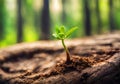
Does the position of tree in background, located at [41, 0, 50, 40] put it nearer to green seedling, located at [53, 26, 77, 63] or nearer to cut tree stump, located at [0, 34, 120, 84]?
cut tree stump, located at [0, 34, 120, 84]

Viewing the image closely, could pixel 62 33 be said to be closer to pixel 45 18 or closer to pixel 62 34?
pixel 62 34

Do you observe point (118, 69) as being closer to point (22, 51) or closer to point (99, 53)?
point (99, 53)

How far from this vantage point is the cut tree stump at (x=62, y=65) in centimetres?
341

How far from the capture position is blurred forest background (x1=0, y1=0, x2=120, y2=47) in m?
13.8

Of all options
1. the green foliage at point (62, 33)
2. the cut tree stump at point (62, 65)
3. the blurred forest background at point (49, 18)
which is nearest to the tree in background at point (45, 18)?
the blurred forest background at point (49, 18)

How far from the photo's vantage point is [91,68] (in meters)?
3.49

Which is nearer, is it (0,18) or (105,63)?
(105,63)

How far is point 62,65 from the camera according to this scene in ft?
12.1

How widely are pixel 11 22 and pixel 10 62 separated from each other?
35.6 meters

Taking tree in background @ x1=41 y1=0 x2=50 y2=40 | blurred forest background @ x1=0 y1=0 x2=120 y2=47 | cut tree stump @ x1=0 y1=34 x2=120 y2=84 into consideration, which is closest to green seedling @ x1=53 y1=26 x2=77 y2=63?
cut tree stump @ x1=0 y1=34 x2=120 y2=84

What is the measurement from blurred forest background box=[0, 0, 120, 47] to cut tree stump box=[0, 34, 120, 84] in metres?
5.26

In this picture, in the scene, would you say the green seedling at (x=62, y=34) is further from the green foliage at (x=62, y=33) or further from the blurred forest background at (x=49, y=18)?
the blurred forest background at (x=49, y=18)

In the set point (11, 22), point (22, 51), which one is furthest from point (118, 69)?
point (11, 22)

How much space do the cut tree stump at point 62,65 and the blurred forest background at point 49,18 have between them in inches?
207
